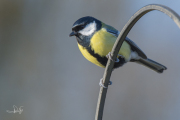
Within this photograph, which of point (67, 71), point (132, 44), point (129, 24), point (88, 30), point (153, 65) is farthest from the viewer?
point (67, 71)

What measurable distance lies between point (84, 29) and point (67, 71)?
2.19 metres

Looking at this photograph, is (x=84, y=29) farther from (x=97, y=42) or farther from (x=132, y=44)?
(x=132, y=44)

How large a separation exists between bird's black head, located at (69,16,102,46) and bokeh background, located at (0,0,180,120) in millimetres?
1723

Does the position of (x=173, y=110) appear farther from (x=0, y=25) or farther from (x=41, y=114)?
(x=0, y=25)

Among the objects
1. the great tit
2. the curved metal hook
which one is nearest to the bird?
the great tit

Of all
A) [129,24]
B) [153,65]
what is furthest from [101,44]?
[129,24]

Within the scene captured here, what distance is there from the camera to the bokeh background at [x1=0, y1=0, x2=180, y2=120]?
11.1 feet

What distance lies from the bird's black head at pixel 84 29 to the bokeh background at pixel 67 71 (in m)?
1.72

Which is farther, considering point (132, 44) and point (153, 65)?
point (153, 65)

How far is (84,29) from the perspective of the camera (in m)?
1.88

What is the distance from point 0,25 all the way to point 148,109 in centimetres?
286

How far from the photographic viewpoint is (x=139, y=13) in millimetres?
976

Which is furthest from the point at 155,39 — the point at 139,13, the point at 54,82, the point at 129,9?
the point at 139,13

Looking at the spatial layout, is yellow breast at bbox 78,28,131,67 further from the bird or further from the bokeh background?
the bokeh background
